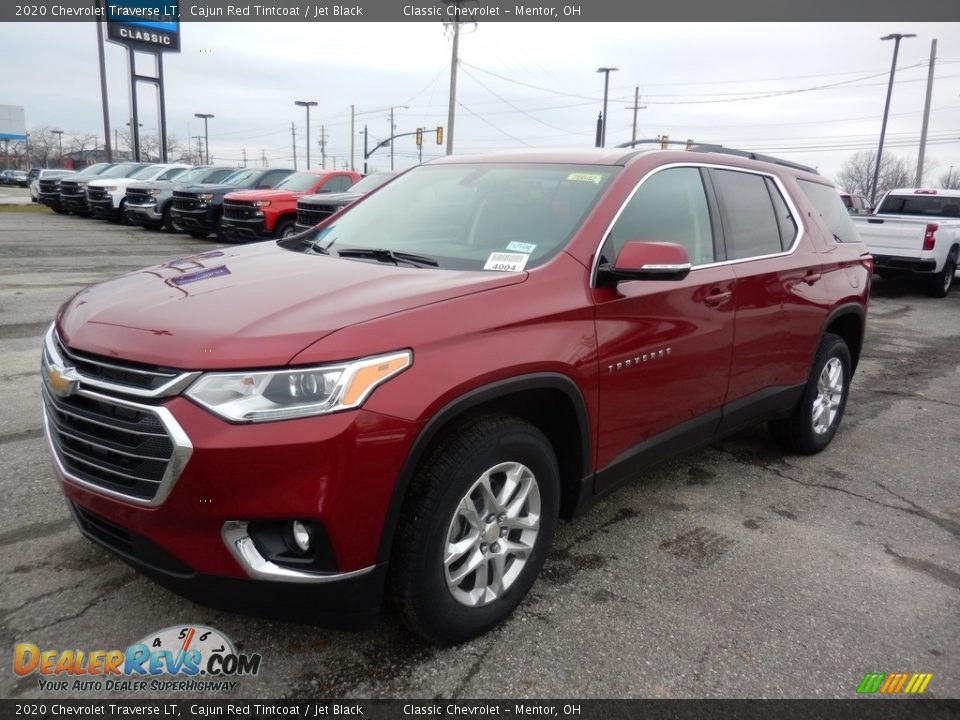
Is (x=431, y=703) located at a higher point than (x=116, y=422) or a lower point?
lower

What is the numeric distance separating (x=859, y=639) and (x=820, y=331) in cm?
218

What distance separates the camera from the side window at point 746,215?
3836 millimetres

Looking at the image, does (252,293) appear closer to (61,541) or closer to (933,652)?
(61,541)

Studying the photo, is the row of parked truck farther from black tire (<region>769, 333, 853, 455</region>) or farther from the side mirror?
the side mirror

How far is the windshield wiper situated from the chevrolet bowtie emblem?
1.25m

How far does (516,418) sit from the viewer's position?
2.67 m

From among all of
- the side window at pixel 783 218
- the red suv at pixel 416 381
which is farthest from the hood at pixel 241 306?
the side window at pixel 783 218

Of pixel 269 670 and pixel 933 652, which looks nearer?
pixel 269 670

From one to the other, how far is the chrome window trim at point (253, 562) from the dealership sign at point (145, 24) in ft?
140

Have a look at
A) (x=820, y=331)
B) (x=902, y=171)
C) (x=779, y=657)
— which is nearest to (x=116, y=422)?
(x=779, y=657)

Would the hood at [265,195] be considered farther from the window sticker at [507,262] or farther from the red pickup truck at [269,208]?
the window sticker at [507,262]

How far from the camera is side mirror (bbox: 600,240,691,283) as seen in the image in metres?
2.83

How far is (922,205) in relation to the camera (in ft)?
47.8

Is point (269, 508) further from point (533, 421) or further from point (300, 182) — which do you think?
point (300, 182)
